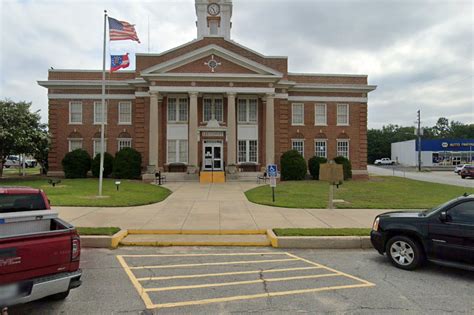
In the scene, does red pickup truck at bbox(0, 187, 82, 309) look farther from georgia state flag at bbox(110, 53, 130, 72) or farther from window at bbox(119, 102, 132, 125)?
window at bbox(119, 102, 132, 125)

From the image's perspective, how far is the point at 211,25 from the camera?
37125 mm

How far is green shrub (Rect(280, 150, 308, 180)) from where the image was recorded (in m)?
27.9

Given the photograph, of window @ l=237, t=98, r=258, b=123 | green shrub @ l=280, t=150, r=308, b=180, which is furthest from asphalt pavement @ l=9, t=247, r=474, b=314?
window @ l=237, t=98, r=258, b=123

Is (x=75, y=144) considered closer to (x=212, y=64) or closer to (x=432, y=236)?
(x=212, y=64)

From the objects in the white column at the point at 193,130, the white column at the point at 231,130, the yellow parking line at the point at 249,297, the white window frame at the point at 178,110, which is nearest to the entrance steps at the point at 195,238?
the yellow parking line at the point at 249,297

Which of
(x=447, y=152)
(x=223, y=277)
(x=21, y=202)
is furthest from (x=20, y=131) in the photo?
(x=447, y=152)

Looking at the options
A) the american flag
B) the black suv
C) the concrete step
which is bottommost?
the concrete step

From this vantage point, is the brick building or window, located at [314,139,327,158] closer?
the brick building

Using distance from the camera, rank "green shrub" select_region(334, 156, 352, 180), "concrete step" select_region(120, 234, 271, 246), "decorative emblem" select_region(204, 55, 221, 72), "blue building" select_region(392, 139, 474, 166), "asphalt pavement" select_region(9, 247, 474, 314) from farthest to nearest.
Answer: "blue building" select_region(392, 139, 474, 166), "green shrub" select_region(334, 156, 352, 180), "decorative emblem" select_region(204, 55, 221, 72), "concrete step" select_region(120, 234, 271, 246), "asphalt pavement" select_region(9, 247, 474, 314)

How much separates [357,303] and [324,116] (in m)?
29.7

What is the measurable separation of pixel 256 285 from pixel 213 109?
2611 cm

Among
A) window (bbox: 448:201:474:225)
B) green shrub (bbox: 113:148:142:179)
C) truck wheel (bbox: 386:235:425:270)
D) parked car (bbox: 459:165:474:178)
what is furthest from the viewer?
parked car (bbox: 459:165:474:178)

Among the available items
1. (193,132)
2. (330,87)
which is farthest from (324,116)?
(193,132)

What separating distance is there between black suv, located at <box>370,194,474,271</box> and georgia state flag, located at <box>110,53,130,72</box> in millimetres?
18791
